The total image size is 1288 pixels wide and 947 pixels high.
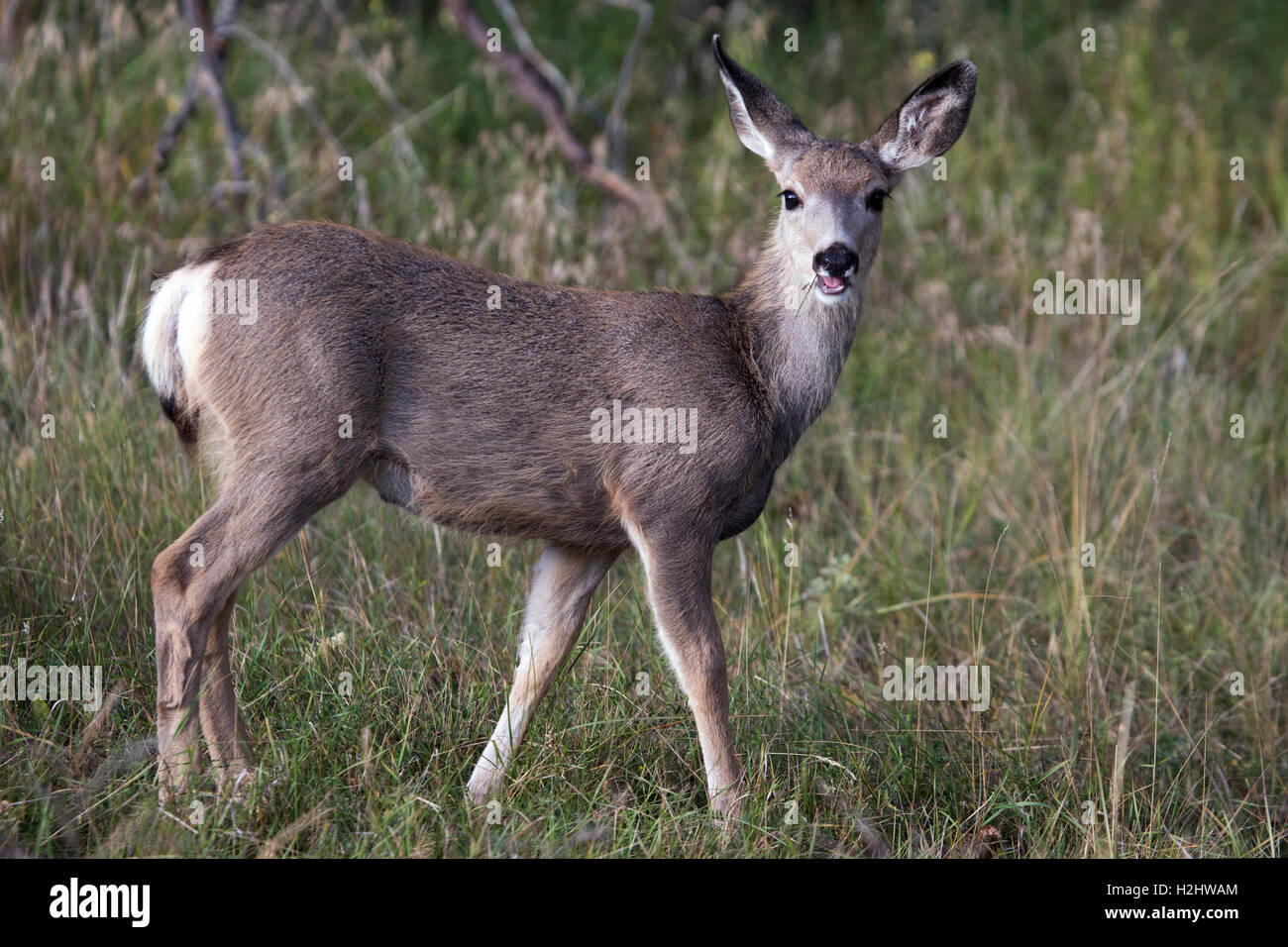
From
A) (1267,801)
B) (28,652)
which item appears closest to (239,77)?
(28,652)

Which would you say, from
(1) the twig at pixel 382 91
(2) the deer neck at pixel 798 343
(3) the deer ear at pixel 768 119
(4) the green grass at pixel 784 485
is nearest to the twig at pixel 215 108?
(4) the green grass at pixel 784 485

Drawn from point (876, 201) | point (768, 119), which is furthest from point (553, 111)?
point (876, 201)

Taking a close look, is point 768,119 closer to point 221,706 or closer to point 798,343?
point 798,343

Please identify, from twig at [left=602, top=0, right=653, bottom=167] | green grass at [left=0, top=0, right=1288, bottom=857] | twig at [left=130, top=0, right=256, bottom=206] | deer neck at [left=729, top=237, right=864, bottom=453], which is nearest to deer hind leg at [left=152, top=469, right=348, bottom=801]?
green grass at [left=0, top=0, right=1288, bottom=857]

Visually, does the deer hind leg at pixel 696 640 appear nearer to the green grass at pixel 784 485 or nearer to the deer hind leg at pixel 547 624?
the green grass at pixel 784 485

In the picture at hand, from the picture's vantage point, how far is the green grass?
4.20 meters

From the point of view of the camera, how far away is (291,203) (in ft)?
23.2

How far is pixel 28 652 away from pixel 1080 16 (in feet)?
26.6

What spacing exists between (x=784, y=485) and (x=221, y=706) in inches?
123

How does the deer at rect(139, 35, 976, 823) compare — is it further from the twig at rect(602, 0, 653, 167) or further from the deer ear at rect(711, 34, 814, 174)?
the twig at rect(602, 0, 653, 167)

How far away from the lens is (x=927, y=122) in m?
4.85

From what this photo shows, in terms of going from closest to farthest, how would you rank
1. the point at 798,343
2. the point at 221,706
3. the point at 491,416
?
1. the point at 221,706
2. the point at 491,416
3. the point at 798,343

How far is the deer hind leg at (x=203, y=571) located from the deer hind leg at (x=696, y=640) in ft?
3.10

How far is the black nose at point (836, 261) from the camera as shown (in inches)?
169
